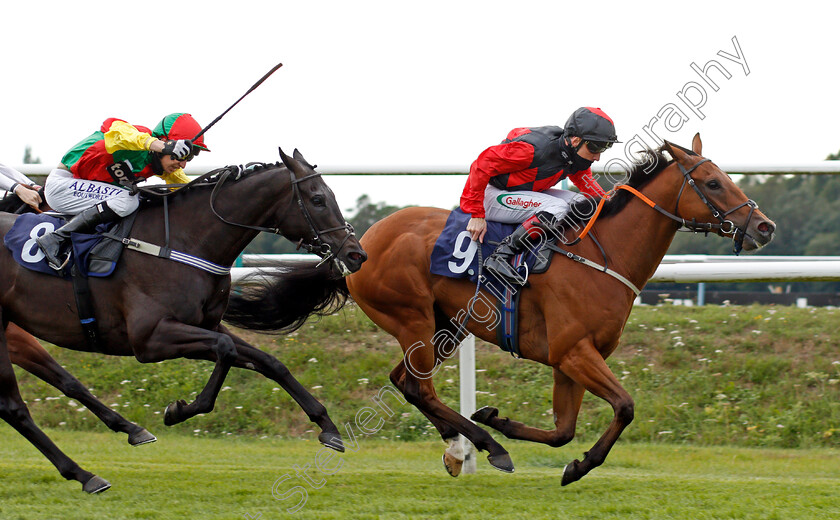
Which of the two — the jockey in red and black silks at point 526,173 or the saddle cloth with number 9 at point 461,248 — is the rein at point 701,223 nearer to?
the jockey in red and black silks at point 526,173

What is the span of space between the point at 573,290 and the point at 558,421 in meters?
0.73

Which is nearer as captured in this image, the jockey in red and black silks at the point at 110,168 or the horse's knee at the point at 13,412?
the jockey in red and black silks at the point at 110,168

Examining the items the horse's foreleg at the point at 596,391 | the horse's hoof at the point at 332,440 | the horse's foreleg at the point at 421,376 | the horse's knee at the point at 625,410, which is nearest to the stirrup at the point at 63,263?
the horse's hoof at the point at 332,440

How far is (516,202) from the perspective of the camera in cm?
500

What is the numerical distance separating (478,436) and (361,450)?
1462mm

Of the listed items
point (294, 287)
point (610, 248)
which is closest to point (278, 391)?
point (294, 287)

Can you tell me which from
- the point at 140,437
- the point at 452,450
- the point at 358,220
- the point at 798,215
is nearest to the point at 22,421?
the point at 140,437

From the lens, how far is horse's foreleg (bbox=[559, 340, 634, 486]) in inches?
173

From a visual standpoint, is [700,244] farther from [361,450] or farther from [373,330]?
[361,450]

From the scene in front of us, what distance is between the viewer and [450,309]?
5148 mm

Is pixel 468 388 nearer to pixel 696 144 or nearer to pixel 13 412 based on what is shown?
pixel 696 144

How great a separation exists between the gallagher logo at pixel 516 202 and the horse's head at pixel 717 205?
776mm

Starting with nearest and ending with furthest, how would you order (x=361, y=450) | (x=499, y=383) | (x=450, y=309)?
(x=450, y=309)
(x=361, y=450)
(x=499, y=383)

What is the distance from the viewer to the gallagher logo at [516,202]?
4.98m
